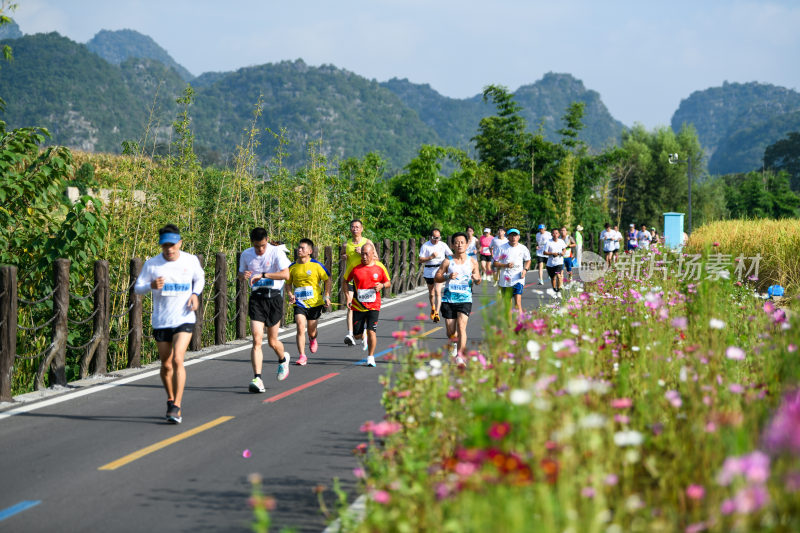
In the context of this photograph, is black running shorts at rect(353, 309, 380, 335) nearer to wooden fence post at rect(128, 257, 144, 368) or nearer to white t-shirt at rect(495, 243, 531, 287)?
white t-shirt at rect(495, 243, 531, 287)

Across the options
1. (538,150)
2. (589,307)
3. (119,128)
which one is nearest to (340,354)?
(589,307)

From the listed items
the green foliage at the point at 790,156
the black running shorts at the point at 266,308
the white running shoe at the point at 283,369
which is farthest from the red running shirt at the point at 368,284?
the green foliage at the point at 790,156

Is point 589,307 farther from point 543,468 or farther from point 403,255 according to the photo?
point 403,255

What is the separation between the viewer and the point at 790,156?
129 meters

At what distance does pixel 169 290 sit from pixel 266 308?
2.25 metres

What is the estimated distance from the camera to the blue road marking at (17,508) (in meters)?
5.74

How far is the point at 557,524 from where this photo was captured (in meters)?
3.44

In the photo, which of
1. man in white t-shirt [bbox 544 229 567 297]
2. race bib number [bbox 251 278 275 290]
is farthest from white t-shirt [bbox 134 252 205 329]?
man in white t-shirt [bbox 544 229 567 297]

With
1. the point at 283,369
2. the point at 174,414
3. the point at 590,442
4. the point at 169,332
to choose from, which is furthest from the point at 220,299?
the point at 590,442

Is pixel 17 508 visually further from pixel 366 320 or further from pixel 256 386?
pixel 366 320

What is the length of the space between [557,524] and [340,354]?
34.1 feet

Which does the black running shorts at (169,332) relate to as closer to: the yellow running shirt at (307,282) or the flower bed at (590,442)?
the flower bed at (590,442)

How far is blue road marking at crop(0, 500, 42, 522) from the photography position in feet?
18.8

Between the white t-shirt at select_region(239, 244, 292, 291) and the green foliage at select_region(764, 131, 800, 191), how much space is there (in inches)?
5169
